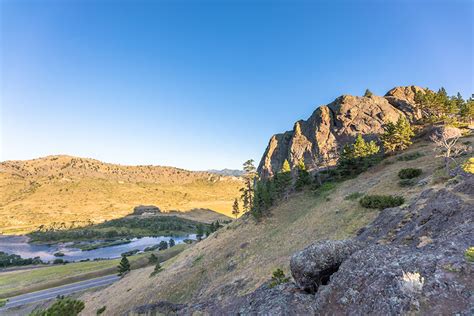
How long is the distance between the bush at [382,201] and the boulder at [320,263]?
19606 mm

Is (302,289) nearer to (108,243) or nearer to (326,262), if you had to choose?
(326,262)

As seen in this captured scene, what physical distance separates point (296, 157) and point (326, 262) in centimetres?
9384

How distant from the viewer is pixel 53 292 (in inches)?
2645

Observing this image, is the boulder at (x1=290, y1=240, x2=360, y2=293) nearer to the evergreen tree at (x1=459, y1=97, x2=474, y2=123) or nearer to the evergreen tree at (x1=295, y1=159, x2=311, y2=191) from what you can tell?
the evergreen tree at (x1=295, y1=159, x2=311, y2=191)

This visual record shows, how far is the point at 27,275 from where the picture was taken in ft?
281

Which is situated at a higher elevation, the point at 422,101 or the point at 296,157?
the point at 422,101

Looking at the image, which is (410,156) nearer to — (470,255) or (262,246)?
(262,246)

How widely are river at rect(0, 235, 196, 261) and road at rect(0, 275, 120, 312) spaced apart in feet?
177

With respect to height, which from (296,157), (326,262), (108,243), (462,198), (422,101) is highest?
(422,101)

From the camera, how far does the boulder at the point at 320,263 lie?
1305cm

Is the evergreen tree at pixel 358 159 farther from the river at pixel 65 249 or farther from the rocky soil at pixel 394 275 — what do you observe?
the river at pixel 65 249

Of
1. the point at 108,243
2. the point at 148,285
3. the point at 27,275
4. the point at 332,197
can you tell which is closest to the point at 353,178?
the point at 332,197

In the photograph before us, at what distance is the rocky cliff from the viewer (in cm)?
9694

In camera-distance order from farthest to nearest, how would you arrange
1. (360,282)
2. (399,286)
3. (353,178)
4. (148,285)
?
1. (353,178)
2. (148,285)
3. (360,282)
4. (399,286)
